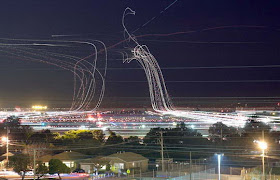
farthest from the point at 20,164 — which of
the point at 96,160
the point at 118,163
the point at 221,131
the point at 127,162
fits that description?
the point at 221,131

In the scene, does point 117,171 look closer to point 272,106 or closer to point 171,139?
point 171,139

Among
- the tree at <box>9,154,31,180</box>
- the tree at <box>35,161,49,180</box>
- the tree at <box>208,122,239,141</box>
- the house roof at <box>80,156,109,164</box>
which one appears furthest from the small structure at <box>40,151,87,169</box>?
the tree at <box>208,122,239,141</box>

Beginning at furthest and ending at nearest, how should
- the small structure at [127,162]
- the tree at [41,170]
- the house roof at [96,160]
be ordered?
the house roof at [96,160] < the small structure at [127,162] < the tree at [41,170]

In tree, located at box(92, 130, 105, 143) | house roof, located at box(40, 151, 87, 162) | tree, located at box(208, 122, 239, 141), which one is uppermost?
tree, located at box(208, 122, 239, 141)

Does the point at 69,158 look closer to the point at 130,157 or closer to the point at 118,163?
the point at 118,163

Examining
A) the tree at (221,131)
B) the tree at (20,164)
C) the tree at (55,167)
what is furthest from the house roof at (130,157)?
the tree at (20,164)

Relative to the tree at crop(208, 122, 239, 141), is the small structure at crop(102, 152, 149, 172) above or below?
below

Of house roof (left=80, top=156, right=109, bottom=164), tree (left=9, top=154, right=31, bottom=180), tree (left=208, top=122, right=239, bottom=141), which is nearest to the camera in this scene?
tree (left=9, top=154, right=31, bottom=180)

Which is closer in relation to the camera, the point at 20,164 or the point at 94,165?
the point at 20,164

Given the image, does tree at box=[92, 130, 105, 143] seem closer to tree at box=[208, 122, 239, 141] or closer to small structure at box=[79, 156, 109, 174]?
small structure at box=[79, 156, 109, 174]

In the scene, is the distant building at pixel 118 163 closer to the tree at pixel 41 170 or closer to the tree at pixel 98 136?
the tree at pixel 98 136

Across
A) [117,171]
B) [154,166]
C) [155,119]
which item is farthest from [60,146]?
[155,119]
